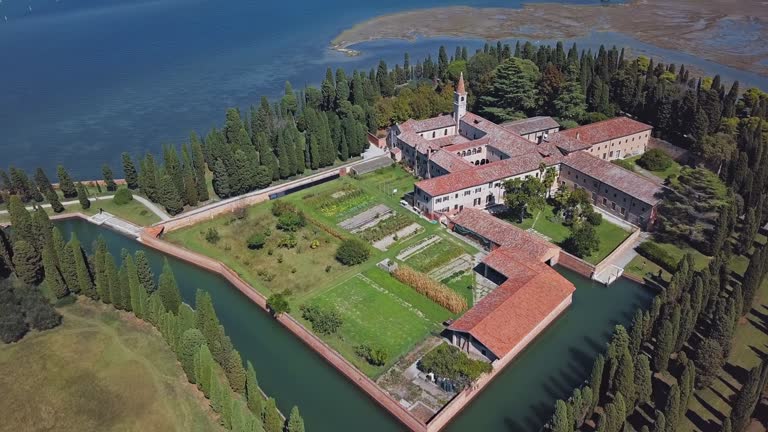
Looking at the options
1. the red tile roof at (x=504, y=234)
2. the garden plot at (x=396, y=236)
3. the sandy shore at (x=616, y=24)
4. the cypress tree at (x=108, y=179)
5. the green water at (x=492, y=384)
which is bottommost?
the green water at (x=492, y=384)

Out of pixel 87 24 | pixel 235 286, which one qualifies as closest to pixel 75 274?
pixel 235 286

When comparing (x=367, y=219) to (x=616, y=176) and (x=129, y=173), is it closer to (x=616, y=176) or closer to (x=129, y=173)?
(x=616, y=176)

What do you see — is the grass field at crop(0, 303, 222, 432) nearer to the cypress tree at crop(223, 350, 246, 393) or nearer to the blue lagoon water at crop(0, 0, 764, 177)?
the cypress tree at crop(223, 350, 246, 393)

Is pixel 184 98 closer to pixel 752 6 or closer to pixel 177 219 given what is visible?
pixel 177 219

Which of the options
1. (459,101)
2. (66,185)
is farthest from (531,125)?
(66,185)

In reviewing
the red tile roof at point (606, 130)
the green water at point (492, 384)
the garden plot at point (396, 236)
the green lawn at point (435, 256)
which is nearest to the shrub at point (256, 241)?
the green water at point (492, 384)

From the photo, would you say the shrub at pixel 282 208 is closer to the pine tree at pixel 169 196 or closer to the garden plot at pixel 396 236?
the pine tree at pixel 169 196

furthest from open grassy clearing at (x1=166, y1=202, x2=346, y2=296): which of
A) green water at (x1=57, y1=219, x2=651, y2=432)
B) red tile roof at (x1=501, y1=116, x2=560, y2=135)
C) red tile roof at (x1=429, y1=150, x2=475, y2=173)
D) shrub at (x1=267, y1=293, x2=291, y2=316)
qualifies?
red tile roof at (x1=501, y1=116, x2=560, y2=135)
